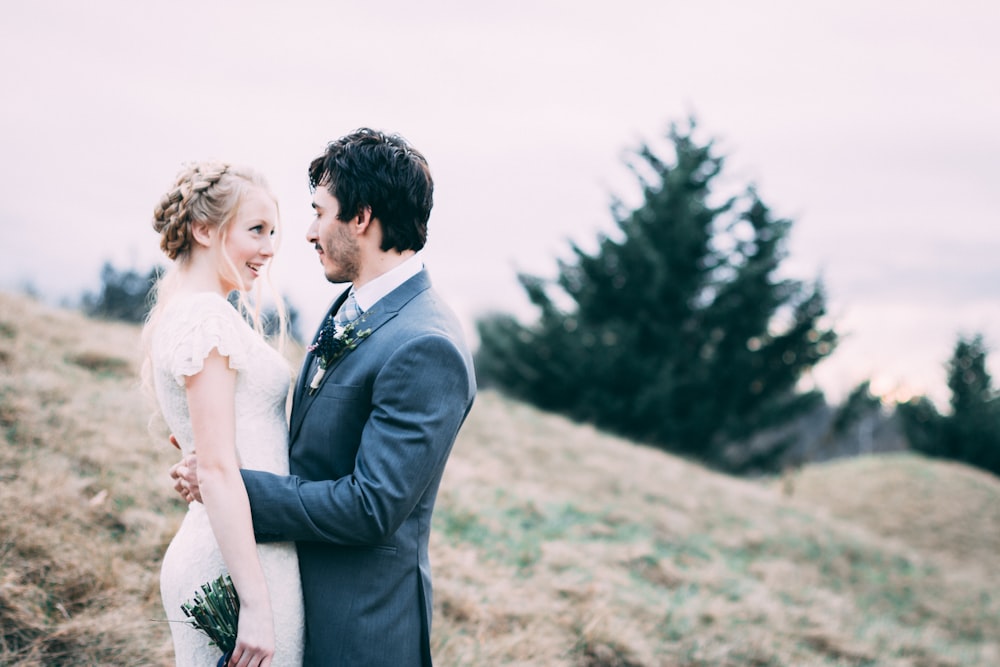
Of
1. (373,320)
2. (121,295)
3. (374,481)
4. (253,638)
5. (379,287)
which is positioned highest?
(121,295)

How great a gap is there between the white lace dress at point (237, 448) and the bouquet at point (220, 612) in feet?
0.28

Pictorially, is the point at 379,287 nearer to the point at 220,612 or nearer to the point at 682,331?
the point at 220,612

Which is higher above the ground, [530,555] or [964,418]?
[964,418]

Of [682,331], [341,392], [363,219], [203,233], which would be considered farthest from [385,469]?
[682,331]

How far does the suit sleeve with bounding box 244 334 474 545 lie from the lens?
→ 1712mm

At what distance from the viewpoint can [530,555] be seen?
18.2ft

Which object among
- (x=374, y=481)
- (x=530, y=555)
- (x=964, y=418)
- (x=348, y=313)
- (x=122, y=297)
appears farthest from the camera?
(x=964, y=418)

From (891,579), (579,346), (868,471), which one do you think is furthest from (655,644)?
(868,471)

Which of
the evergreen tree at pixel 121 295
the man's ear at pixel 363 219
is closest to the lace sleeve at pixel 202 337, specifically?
the man's ear at pixel 363 219

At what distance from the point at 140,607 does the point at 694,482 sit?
9.14m

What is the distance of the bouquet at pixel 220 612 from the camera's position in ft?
5.78

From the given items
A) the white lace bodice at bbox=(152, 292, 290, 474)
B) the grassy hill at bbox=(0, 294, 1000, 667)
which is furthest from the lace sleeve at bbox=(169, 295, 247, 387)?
the grassy hill at bbox=(0, 294, 1000, 667)

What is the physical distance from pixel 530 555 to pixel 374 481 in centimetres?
413

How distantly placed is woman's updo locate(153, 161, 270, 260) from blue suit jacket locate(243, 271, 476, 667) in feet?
1.71
